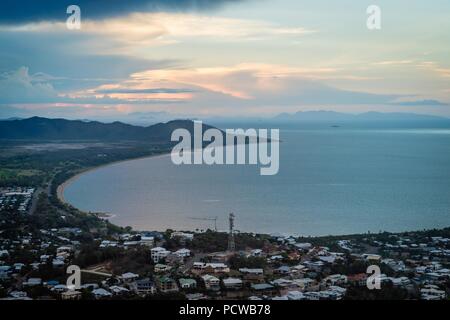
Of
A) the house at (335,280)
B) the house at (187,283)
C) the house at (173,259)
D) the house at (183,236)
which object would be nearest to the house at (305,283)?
the house at (335,280)

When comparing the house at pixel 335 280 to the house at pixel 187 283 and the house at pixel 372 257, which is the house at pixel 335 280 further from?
the house at pixel 187 283

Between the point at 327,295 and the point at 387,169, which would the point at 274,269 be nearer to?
the point at 327,295

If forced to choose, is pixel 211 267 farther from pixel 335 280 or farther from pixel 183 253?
pixel 335 280

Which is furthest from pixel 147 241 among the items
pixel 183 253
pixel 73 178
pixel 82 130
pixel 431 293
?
pixel 82 130

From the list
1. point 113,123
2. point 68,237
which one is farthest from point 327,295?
point 113,123

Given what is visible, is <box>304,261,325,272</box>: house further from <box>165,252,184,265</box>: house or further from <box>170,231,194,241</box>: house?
<box>170,231,194,241</box>: house
